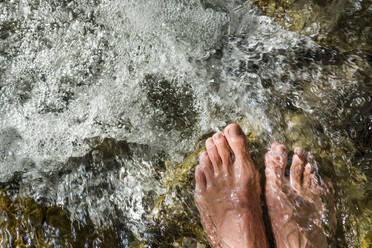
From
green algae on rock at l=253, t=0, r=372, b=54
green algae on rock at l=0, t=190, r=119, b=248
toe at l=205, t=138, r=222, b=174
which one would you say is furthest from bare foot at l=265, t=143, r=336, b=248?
green algae on rock at l=0, t=190, r=119, b=248

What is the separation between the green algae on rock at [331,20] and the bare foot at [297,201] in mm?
752

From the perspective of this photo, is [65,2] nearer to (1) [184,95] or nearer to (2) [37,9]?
(2) [37,9]

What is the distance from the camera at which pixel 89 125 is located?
1914 mm

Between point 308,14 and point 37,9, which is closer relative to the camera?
point 308,14

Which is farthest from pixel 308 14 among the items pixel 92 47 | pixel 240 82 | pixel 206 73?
pixel 92 47

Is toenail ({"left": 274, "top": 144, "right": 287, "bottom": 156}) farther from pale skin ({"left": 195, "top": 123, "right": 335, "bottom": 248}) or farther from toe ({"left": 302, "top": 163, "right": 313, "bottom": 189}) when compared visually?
toe ({"left": 302, "top": 163, "right": 313, "bottom": 189})

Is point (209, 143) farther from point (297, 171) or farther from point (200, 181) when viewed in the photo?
point (297, 171)

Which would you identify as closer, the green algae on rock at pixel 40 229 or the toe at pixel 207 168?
the green algae on rock at pixel 40 229

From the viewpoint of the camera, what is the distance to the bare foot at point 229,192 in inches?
68.0

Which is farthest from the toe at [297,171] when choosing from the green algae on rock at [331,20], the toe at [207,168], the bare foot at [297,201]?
the green algae on rock at [331,20]

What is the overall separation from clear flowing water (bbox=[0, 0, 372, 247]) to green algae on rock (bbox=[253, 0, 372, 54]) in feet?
0.23

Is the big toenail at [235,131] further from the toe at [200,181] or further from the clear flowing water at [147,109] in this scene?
the toe at [200,181]

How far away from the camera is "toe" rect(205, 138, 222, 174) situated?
1.80 meters

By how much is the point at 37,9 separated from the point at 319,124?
204cm
